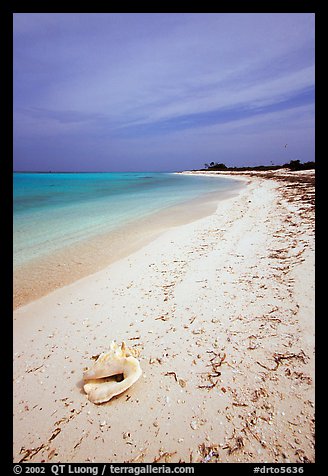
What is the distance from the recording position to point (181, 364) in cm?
270

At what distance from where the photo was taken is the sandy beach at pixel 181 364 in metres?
1.94

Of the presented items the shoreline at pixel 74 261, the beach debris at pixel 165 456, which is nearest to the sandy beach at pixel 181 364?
the beach debris at pixel 165 456

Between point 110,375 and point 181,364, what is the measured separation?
83cm

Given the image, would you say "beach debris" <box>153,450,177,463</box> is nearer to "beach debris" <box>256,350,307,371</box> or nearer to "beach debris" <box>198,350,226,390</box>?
"beach debris" <box>198,350,226,390</box>

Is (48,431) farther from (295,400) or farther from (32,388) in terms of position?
(295,400)

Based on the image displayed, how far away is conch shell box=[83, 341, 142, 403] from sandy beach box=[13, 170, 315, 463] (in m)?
0.11

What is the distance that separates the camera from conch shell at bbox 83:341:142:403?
230 centimetres

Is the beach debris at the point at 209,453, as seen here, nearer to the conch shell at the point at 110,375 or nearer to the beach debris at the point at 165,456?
the beach debris at the point at 165,456

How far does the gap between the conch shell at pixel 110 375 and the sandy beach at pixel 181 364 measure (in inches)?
4.3

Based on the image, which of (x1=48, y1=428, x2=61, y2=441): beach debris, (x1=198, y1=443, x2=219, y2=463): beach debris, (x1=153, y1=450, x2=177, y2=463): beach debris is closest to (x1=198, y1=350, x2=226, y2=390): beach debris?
(x1=198, y1=443, x2=219, y2=463): beach debris
